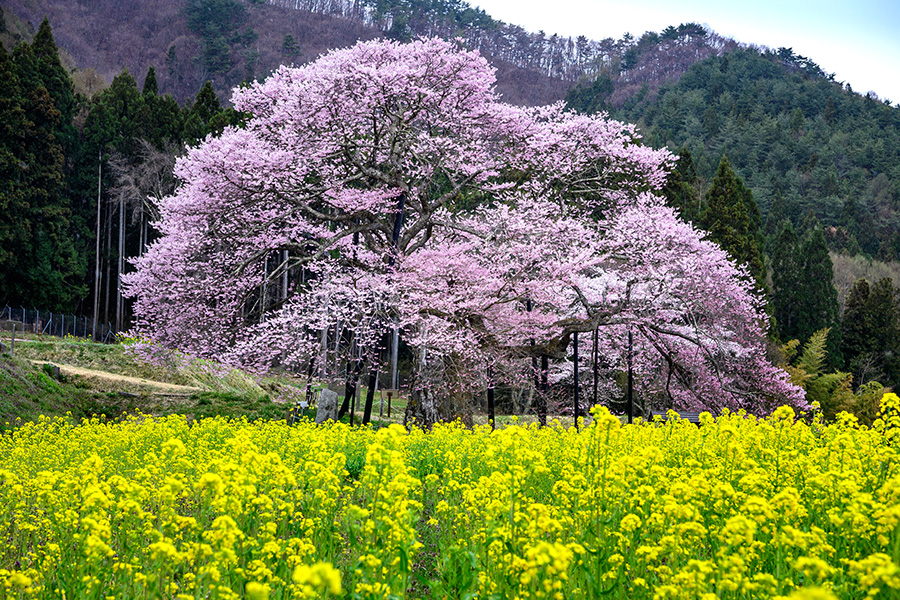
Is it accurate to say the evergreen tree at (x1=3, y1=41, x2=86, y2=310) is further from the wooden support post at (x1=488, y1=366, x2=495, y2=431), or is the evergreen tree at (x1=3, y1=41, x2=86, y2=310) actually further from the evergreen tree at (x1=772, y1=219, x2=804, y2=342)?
the evergreen tree at (x1=772, y1=219, x2=804, y2=342)

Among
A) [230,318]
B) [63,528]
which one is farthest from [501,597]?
[230,318]

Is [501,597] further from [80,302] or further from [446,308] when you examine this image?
[80,302]

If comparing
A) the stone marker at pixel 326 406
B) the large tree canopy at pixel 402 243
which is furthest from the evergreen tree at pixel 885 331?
the stone marker at pixel 326 406

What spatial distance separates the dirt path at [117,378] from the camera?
59.6ft

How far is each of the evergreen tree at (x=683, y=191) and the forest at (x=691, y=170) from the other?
0.51 ft

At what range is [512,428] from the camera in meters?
5.19

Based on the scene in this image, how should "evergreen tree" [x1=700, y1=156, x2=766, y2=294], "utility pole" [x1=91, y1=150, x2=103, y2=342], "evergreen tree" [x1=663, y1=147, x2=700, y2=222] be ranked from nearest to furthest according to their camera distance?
"evergreen tree" [x1=700, y1=156, x2=766, y2=294]
"evergreen tree" [x1=663, y1=147, x2=700, y2=222]
"utility pole" [x1=91, y1=150, x2=103, y2=342]

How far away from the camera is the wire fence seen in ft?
92.2

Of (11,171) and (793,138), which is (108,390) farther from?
(793,138)

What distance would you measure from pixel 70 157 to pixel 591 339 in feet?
95.0

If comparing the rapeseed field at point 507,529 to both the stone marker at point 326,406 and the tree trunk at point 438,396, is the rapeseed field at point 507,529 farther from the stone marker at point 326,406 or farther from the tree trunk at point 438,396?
the tree trunk at point 438,396

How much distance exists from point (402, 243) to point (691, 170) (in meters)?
25.8

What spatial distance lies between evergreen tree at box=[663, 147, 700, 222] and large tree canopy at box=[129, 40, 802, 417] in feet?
45.1

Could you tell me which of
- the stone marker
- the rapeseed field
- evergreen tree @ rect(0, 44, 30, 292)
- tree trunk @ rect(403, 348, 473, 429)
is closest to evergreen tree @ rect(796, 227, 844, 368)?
tree trunk @ rect(403, 348, 473, 429)
